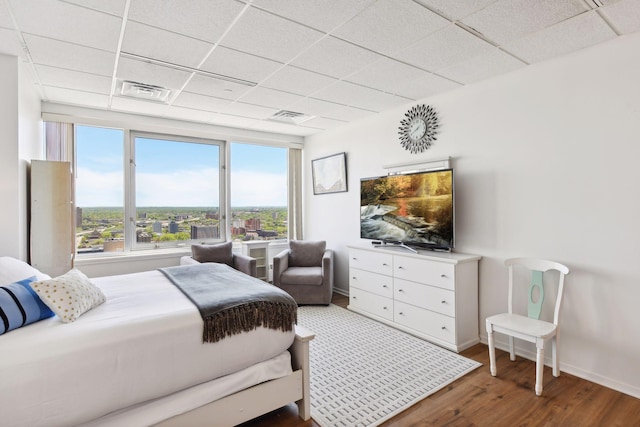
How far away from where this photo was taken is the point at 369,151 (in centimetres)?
457

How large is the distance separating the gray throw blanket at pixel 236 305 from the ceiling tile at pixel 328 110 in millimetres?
2300

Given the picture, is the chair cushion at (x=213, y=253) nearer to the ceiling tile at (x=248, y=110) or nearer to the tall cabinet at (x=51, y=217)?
the tall cabinet at (x=51, y=217)

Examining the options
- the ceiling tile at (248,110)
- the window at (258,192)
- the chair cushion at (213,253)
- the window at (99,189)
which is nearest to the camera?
the ceiling tile at (248,110)

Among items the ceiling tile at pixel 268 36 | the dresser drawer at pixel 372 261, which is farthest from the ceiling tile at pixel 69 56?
the dresser drawer at pixel 372 261

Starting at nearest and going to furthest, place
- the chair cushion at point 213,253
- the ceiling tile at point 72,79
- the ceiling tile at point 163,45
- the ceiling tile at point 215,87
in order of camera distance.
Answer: the ceiling tile at point 163,45
the ceiling tile at point 72,79
the ceiling tile at point 215,87
the chair cushion at point 213,253

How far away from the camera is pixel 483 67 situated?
2.92 meters

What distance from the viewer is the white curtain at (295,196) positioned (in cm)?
583

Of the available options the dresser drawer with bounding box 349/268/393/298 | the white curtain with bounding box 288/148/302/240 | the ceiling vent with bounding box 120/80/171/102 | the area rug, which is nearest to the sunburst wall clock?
the dresser drawer with bounding box 349/268/393/298

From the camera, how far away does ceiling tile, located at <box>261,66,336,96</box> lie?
3039mm

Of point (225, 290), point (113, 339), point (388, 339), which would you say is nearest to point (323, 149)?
point (388, 339)

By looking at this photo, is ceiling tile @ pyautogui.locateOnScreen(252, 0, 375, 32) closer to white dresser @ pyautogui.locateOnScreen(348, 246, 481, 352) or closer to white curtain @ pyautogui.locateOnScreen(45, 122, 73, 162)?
white dresser @ pyautogui.locateOnScreen(348, 246, 481, 352)

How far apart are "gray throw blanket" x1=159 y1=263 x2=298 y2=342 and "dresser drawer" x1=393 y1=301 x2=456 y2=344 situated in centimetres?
169

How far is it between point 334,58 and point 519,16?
132 cm

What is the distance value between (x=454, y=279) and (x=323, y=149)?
3.15m
